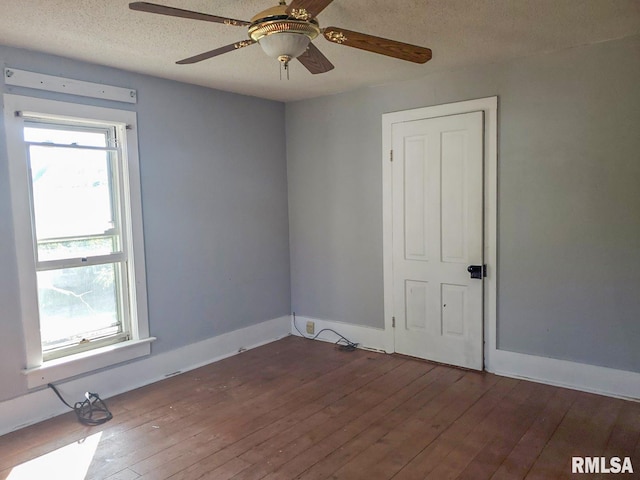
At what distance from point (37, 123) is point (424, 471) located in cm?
318

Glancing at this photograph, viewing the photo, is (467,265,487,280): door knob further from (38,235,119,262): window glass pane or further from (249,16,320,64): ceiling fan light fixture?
(38,235,119,262): window glass pane

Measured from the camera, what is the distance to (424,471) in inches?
94.3

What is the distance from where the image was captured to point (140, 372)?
3627 mm

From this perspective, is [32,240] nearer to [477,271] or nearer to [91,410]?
[91,410]

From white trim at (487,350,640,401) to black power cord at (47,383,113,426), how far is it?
9.30 ft

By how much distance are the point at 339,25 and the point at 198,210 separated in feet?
6.70

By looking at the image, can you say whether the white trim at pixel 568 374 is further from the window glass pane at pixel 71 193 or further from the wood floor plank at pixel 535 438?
the window glass pane at pixel 71 193

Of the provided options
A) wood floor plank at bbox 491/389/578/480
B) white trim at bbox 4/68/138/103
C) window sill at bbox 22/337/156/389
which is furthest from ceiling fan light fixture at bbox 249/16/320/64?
window sill at bbox 22/337/156/389

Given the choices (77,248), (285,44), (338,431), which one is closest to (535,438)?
(338,431)

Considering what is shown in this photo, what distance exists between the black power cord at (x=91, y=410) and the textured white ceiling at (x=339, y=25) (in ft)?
7.34

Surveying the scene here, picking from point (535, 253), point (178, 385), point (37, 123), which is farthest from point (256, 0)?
point (178, 385)

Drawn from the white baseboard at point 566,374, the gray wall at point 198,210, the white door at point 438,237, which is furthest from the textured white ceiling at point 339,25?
the white baseboard at point 566,374

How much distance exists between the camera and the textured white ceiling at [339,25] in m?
2.38

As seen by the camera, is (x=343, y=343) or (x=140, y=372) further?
(x=343, y=343)
